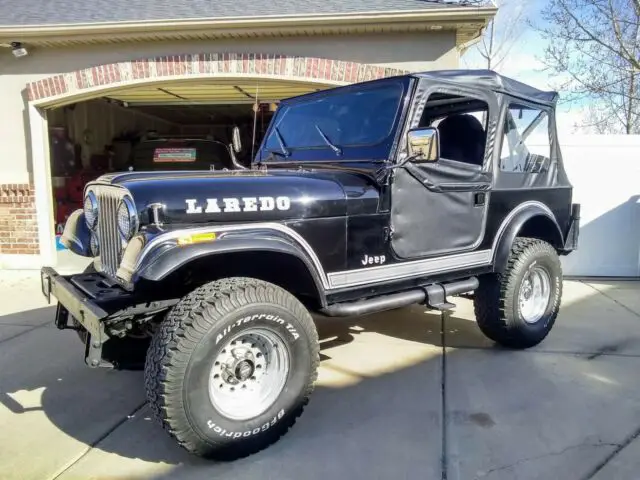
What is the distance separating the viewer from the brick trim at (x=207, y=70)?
6.77 metres

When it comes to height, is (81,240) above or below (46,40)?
below

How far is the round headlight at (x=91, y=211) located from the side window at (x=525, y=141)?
2.89 metres

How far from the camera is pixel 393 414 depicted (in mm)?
3191

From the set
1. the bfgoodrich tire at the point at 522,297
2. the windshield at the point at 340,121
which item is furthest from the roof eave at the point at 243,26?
the bfgoodrich tire at the point at 522,297

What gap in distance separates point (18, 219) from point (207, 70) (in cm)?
351

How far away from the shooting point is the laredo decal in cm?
261

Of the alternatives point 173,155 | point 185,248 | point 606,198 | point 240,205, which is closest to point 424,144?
point 240,205

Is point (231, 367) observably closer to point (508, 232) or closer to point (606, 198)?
point (508, 232)

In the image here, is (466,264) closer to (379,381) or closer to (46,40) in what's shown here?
(379,381)

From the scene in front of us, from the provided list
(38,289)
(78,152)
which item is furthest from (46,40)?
(78,152)

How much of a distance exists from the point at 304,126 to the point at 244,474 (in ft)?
8.06

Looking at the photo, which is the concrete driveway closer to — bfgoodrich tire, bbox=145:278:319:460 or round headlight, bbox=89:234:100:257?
bfgoodrich tire, bbox=145:278:319:460

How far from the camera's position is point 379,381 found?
145 inches

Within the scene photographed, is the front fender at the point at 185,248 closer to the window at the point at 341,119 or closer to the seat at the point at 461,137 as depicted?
the window at the point at 341,119
